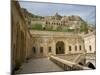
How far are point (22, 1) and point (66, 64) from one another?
948 mm

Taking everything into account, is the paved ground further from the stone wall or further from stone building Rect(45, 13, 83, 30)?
stone building Rect(45, 13, 83, 30)

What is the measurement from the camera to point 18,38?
6.66 ft

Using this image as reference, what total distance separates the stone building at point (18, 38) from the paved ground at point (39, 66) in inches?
3.0

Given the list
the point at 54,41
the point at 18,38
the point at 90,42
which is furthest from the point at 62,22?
the point at 18,38

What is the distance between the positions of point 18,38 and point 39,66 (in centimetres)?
43

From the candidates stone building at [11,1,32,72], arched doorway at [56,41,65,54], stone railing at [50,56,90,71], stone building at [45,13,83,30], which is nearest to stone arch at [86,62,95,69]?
stone railing at [50,56,90,71]

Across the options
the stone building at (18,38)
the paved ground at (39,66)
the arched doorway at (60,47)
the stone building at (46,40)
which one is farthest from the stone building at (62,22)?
the paved ground at (39,66)

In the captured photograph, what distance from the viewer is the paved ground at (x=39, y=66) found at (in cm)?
206

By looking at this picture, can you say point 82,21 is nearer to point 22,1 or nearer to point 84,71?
point 84,71

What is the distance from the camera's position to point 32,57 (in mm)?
2111

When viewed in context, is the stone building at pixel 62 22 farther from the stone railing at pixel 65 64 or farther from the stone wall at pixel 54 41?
the stone railing at pixel 65 64

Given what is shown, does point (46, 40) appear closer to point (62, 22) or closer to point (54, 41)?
point (54, 41)

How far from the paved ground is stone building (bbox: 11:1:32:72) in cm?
8
